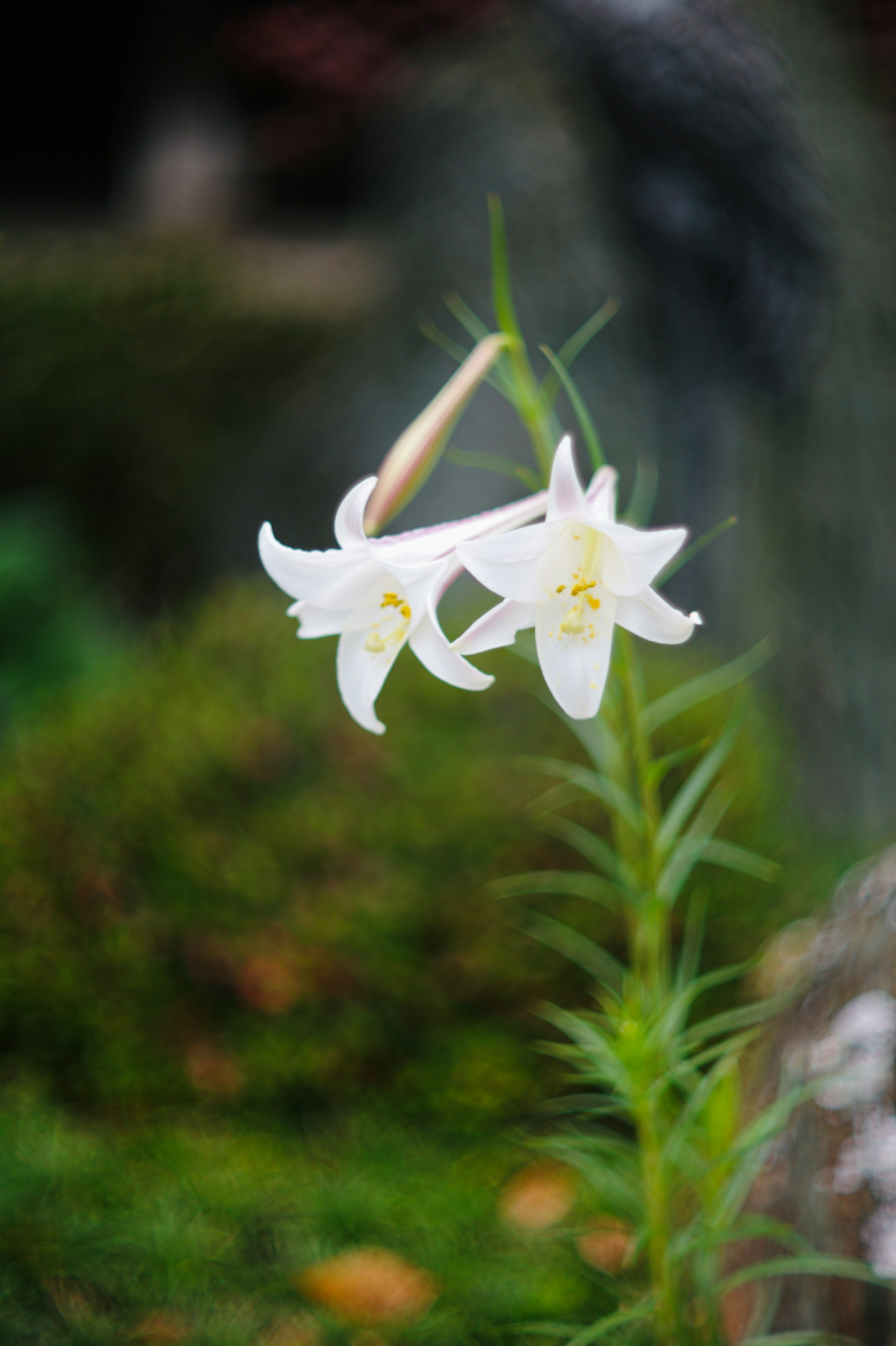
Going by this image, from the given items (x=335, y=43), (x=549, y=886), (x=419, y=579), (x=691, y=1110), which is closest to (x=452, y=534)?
(x=419, y=579)

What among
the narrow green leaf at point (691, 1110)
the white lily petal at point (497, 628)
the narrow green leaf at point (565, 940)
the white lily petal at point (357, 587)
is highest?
the white lily petal at point (497, 628)

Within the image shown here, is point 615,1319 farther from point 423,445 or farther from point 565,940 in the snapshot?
point 423,445

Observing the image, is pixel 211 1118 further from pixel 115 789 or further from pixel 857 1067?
→ pixel 857 1067

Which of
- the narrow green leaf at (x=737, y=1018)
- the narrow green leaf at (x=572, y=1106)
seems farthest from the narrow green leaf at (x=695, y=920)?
the narrow green leaf at (x=572, y=1106)

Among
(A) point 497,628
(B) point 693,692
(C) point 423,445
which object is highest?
(C) point 423,445

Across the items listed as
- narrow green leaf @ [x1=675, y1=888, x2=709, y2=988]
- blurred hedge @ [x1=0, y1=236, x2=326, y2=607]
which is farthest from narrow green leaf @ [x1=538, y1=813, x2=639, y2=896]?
blurred hedge @ [x1=0, y1=236, x2=326, y2=607]

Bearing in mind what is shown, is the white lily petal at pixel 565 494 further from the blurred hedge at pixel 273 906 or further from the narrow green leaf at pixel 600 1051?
the blurred hedge at pixel 273 906
